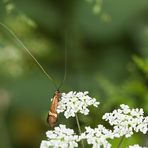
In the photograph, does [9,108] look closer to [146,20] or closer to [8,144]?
[8,144]

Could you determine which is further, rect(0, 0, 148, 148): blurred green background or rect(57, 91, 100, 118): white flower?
rect(0, 0, 148, 148): blurred green background

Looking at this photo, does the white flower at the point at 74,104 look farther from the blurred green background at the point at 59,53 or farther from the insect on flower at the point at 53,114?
the blurred green background at the point at 59,53

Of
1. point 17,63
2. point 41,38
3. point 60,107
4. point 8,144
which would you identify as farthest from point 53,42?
point 60,107

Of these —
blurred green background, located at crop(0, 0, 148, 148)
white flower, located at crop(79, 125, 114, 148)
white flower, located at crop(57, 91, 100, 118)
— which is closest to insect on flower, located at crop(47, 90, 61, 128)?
white flower, located at crop(57, 91, 100, 118)

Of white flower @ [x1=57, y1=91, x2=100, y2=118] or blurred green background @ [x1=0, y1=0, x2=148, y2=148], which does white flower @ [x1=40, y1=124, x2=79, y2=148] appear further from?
blurred green background @ [x1=0, y1=0, x2=148, y2=148]

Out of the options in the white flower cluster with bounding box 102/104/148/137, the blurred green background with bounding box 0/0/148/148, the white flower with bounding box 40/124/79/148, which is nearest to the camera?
the white flower with bounding box 40/124/79/148

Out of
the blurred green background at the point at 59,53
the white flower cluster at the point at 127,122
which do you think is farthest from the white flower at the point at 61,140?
the blurred green background at the point at 59,53
